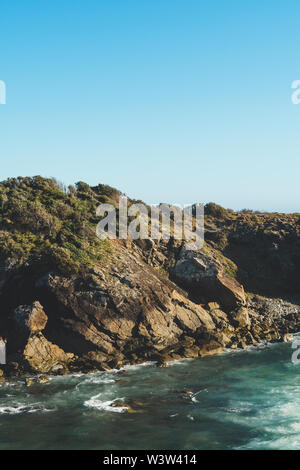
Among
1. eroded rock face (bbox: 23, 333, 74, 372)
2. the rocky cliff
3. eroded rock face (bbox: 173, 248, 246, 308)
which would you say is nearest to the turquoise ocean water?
eroded rock face (bbox: 23, 333, 74, 372)

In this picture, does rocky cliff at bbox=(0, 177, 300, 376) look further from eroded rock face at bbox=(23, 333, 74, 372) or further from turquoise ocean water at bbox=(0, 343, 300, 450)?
turquoise ocean water at bbox=(0, 343, 300, 450)

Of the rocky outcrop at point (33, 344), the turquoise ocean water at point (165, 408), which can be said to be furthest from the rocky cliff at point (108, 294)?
the turquoise ocean water at point (165, 408)

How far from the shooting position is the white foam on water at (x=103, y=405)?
3472cm

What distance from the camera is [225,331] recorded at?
→ 54438mm

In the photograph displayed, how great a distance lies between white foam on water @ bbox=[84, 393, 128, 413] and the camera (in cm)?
3472

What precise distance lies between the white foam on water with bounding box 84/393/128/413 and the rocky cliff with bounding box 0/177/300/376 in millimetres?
7697

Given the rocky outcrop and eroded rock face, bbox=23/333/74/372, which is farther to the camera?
the rocky outcrop

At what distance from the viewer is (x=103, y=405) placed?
1406 inches

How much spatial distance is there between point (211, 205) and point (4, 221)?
147ft

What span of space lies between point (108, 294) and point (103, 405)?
53.6ft

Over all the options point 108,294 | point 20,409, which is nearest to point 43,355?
point 108,294

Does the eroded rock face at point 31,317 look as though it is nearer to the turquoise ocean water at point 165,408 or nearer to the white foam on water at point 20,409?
the turquoise ocean water at point 165,408

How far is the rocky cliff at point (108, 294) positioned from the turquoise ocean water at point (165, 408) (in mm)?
3768

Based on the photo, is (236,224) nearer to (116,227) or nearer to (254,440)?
(116,227)
